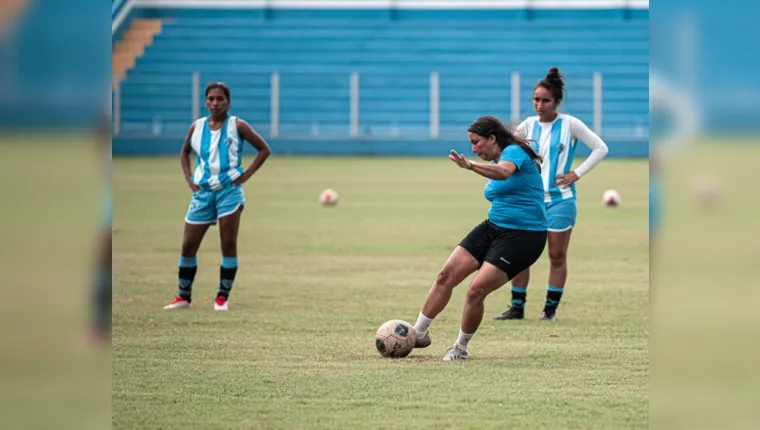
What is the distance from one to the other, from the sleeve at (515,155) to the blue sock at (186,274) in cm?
401

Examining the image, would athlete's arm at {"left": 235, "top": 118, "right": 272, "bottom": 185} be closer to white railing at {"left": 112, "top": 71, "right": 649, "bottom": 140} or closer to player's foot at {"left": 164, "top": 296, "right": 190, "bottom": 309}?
player's foot at {"left": 164, "top": 296, "right": 190, "bottom": 309}

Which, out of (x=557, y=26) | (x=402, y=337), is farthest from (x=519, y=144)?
(x=557, y=26)

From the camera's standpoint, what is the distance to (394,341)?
27.8 feet

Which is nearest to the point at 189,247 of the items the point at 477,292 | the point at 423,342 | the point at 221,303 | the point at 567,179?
the point at 221,303

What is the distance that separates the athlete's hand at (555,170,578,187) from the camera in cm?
1022

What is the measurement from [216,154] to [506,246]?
3.70 meters

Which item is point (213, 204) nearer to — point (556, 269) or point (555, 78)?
point (556, 269)

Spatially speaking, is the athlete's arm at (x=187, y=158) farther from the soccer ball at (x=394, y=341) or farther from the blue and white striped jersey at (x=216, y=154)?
the soccer ball at (x=394, y=341)

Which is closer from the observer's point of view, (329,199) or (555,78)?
(555,78)

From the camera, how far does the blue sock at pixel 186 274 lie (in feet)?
37.1

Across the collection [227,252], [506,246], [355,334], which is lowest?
[355,334]

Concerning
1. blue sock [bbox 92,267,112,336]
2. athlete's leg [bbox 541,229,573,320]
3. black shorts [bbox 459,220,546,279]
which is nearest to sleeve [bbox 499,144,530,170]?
black shorts [bbox 459,220,546,279]

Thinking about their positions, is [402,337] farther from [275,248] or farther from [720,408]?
[275,248]

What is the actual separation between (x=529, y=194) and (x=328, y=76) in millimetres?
30144
